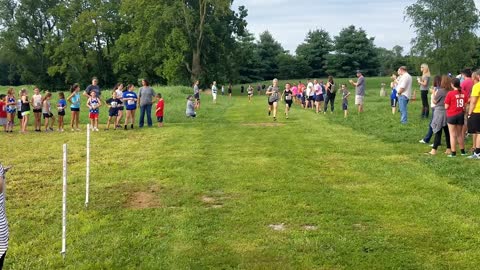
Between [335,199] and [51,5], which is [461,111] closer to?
[335,199]

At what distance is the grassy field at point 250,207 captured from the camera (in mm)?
5156

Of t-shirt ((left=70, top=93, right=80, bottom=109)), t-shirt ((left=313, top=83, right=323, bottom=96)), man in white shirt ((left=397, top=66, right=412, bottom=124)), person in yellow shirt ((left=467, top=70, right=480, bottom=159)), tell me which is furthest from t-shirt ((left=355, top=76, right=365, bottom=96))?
t-shirt ((left=70, top=93, right=80, bottom=109))

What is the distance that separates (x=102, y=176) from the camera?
9242mm

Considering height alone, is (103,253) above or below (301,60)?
below

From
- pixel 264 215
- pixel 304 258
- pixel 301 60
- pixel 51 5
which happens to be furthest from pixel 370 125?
pixel 301 60

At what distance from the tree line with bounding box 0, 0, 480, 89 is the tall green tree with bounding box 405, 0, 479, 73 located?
118mm

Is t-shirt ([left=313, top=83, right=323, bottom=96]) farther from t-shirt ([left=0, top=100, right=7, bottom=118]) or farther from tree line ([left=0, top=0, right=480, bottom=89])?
tree line ([left=0, top=0, right=480, bottom=89])

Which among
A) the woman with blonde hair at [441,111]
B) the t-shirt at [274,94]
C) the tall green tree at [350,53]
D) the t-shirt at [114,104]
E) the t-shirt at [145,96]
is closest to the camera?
the woman with blonde hair at [441,111]

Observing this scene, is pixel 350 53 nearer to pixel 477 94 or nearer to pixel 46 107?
pixel 46 107

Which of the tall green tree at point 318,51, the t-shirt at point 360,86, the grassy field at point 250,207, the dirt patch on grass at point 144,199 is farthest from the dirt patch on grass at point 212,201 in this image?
the tall green tree at point 318,51

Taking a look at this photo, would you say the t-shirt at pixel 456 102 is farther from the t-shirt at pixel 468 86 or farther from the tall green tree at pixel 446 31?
the tall green tree at pixel 446 31

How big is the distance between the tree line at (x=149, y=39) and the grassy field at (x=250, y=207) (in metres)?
42.5

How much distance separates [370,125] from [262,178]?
837 cm

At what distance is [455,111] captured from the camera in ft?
33.7
